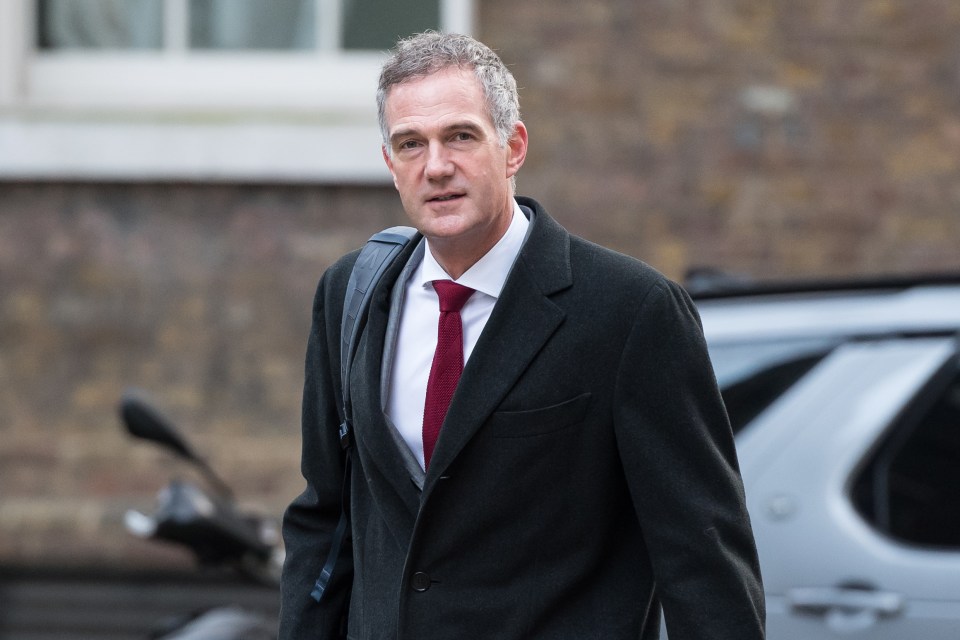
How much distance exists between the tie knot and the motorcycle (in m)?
1.35

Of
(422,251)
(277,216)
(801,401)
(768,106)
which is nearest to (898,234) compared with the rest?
(768,106)

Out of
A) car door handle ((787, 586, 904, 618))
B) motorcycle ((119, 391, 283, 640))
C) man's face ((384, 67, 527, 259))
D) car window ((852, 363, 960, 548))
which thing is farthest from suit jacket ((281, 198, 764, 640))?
motorcycle ((119, 391, 283, 640))

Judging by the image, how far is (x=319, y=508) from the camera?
7.68ft

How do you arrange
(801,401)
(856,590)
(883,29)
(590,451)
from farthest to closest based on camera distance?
(883,29) < (801,401) < (856,590) < (590,451)

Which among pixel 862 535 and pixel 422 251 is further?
pixel 862 535

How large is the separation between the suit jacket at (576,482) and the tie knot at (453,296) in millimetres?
82

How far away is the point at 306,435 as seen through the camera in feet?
7.74

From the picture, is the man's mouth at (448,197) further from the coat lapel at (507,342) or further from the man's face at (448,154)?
the coat lapel at (507,342)

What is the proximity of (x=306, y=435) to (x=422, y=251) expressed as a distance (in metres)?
0.37

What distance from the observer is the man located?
2025mm

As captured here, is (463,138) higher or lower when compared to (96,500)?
higher

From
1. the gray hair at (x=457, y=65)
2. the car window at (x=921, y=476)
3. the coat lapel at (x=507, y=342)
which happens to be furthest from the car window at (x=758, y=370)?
the gray hair at (x=457, y=65)

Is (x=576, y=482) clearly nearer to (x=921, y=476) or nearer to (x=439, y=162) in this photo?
(x=439, y=162)

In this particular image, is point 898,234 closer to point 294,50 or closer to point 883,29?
point 883,29
